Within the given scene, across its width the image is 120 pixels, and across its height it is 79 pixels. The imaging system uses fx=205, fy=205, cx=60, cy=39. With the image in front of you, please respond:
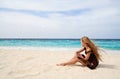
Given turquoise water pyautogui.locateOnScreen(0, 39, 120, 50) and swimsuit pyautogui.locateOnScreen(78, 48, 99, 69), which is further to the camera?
turquoise water pyautogui.locateOnScreen(0, 39, 120, 50)

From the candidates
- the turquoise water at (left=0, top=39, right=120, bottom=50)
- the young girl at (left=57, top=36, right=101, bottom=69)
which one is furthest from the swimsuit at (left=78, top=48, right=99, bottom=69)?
the turquoise water at (left=0, top=39, right=120, bottom=50)

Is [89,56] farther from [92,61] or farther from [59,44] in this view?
[59,44]

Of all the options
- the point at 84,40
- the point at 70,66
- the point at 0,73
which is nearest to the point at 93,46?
the point at 84,40

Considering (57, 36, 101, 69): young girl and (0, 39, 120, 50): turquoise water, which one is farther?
(0, 39, 120, 50): turquoise water

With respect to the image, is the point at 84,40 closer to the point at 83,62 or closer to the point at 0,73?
the point at 83,62

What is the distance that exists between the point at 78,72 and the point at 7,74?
2303 mm

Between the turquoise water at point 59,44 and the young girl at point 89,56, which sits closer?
the young girl at point 89,56

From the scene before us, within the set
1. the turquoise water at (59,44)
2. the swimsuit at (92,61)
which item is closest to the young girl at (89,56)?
the swimsuit at (92,61)

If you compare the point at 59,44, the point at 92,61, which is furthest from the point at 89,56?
the point at 59,44

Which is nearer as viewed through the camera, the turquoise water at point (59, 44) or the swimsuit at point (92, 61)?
the swimsuit at point (92, 61)

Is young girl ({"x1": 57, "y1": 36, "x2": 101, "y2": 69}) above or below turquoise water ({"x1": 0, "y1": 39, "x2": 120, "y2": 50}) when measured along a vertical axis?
above

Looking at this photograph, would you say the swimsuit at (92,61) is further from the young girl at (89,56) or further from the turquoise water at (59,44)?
the turquoise water at (59,44)

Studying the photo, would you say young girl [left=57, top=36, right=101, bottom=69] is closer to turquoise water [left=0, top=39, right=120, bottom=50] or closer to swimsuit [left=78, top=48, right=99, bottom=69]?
swimsuit [left=78, top=48, right=99, bottom=69]

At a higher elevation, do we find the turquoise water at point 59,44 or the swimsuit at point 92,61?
the swimsuit at point 92,61
